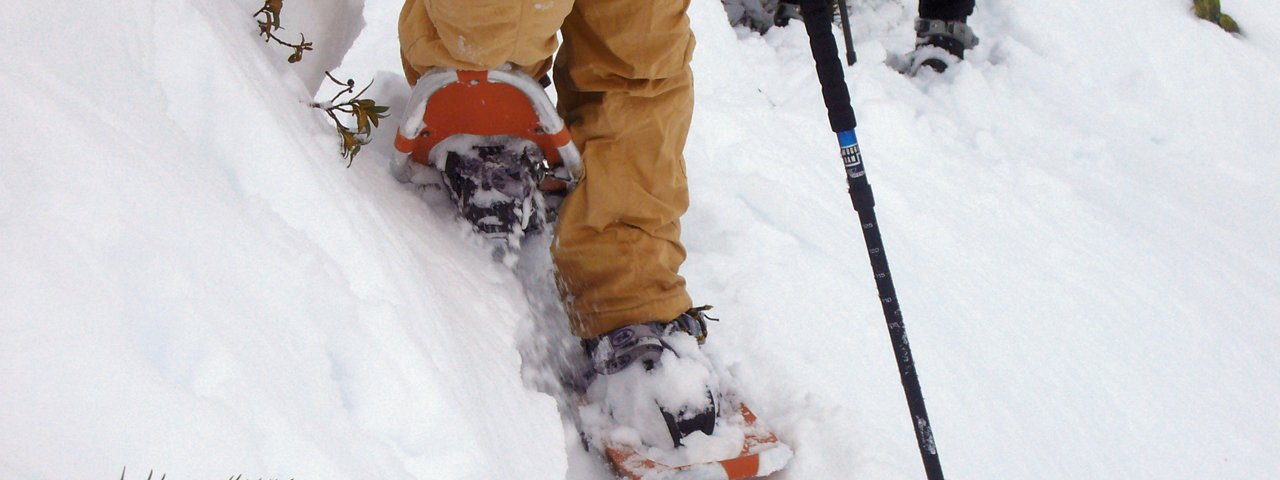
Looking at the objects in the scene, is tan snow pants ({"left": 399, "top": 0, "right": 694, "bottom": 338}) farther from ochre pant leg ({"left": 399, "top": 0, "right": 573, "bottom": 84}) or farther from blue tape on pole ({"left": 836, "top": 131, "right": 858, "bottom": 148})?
blue tape on pole ({"left": 836, "top": 131, "right": 858, "bottom": 148})

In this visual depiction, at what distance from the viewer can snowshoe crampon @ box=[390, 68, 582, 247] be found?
1952 mm

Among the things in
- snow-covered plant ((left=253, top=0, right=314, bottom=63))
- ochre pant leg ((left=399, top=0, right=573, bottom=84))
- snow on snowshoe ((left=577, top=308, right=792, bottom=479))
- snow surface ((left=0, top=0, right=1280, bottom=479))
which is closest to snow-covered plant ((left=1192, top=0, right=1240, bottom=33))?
snow surface ((left=0, top=0, right=1280, bottom=479))

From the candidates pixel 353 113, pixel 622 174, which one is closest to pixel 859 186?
pixel 622 174

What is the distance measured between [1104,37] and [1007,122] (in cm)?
136

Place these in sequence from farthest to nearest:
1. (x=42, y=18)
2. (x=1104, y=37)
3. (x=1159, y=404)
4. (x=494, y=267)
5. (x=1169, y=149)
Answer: (x=1104, y=37) < (x=1169, y=149) < (x=1159, y=404) < (x=494, y=267) < (x=42, y=18)

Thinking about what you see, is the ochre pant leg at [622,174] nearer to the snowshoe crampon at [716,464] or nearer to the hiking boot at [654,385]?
the hiking boot at [654,385]

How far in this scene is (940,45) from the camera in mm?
5473

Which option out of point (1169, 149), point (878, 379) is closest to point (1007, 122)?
point (1169, 149)

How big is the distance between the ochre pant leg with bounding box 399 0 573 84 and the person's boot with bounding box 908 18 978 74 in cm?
389

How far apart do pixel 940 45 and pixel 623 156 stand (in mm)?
3850

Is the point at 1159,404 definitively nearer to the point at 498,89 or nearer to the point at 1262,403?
the point at 1262,403

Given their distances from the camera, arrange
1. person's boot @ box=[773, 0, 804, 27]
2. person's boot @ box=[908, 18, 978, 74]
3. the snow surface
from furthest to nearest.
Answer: person's boot @ box=[773, 0, 804, 27]
person's boot @ box=[908, 18, 978, 74]
the snow surface

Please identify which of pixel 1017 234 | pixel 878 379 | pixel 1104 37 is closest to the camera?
pixel 878 379

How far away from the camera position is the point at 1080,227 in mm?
3910
